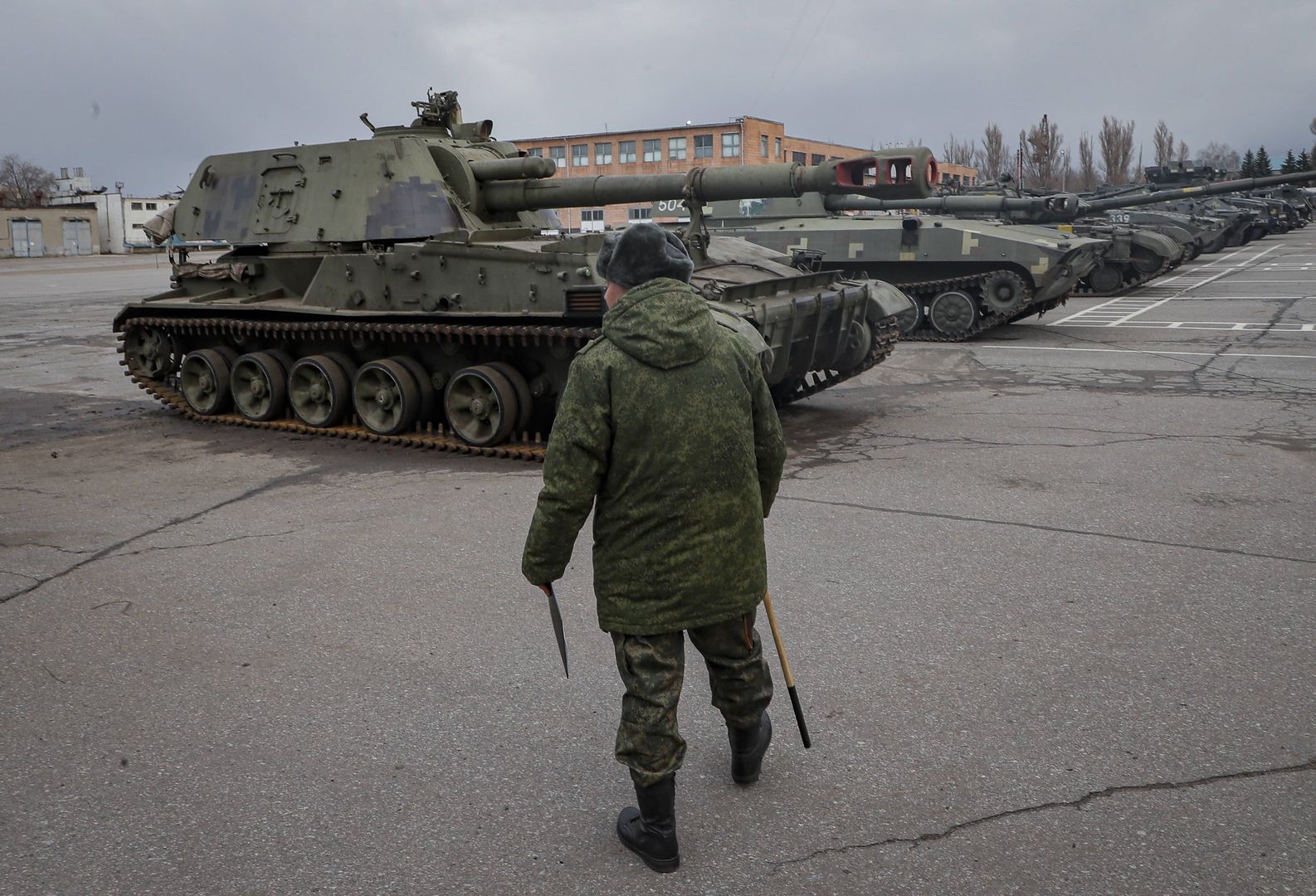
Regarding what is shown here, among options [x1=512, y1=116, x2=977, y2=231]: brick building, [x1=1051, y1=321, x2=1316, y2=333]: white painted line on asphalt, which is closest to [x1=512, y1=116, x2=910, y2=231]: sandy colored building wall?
[x1=512, y1=116, x2=977, y2=231]: brick building

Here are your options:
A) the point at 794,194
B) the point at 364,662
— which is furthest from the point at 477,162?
the point at 364,662

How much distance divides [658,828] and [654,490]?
3.16 ft

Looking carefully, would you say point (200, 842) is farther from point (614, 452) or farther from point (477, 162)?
point (477, 162)

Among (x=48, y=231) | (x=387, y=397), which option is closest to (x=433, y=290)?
(x=387, y=397)

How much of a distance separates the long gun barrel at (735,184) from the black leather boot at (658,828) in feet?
19.1

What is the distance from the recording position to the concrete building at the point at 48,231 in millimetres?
60375

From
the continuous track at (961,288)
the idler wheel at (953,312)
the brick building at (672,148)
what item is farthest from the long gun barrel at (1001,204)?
the brick building at (672,148)

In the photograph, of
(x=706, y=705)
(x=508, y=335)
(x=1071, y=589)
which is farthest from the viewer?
(x=508, y=335)

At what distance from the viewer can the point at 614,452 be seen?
125 inches

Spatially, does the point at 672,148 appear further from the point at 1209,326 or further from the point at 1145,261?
the point at 1209,326

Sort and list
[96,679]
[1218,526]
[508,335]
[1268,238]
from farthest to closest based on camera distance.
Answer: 1. [1268,238]
2. [508,335]
3. [1218,526]
4. [96,679]

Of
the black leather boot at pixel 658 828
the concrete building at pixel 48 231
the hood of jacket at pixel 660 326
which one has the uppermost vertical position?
the concrete building at pixel 48 231

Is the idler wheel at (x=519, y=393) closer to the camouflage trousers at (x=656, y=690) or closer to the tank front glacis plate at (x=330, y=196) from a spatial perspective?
the tank front glacis plate at (x=330, y=196)

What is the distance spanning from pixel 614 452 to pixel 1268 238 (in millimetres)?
47128
